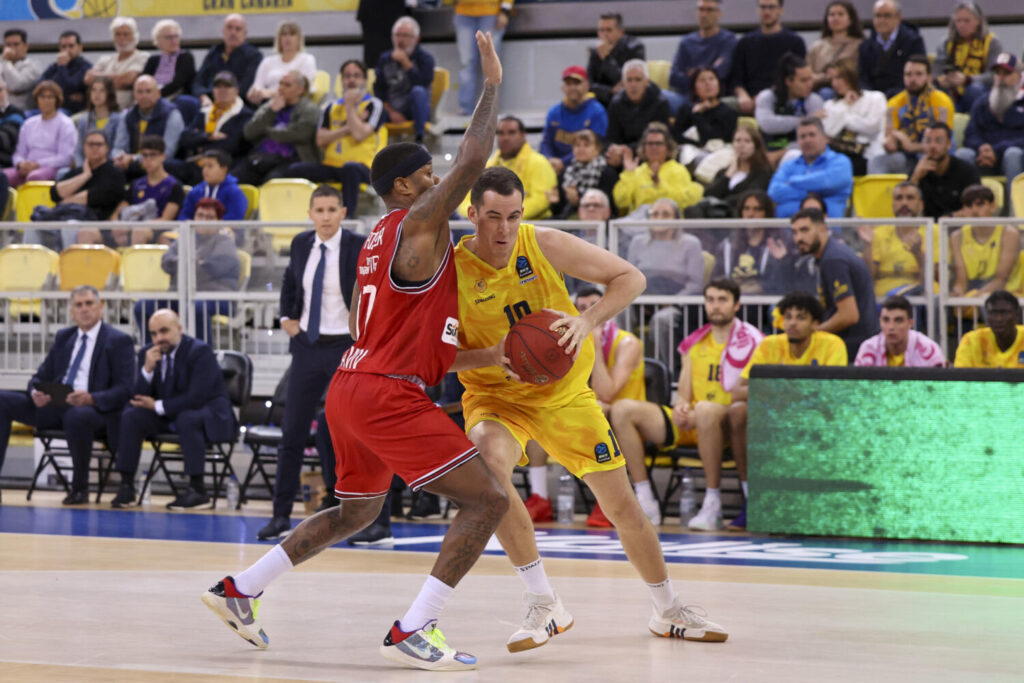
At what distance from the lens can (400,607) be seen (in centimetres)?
588

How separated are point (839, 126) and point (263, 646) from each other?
8.87m

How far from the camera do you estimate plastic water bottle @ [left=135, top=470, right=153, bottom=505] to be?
10.5m

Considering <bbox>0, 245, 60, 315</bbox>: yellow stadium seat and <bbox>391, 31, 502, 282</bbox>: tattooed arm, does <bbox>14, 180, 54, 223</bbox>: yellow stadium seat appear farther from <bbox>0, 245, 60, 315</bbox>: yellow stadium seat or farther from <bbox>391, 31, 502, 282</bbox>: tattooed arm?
<bbox>391, 31, 502, 282</bbox>: tattooed arm

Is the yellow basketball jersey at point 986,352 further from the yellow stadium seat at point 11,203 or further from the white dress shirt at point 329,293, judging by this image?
the yellow stadium seat at point 11,203

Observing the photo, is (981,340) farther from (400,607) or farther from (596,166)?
(400,607)

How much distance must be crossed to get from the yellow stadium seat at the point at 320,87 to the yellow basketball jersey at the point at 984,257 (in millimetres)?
7588

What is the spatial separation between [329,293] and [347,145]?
531 cm

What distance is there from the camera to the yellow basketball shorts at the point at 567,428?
5.09 m

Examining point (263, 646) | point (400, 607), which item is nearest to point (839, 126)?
point (400, 607)

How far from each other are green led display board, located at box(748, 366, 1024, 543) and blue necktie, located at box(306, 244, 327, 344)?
9.71 ft

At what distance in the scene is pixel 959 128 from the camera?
12.5 meters

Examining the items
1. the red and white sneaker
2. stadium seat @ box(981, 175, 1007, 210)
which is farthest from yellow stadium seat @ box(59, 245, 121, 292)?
stadium seat @ box(981, 175, 1007, 210)

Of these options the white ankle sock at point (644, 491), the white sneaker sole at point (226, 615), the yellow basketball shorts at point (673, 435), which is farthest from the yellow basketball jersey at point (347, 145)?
the white sneaker sole at point (226, 615)

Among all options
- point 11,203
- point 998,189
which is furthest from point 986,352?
point 11,203
